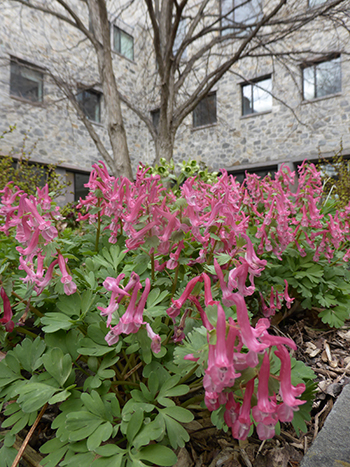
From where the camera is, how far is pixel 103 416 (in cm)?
91

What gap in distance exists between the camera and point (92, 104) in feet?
42.1

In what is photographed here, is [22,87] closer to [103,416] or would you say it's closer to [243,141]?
[243,141]

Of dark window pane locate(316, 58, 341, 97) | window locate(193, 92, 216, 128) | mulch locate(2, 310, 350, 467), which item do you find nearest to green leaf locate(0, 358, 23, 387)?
mulch locate(2, 310, 350, 467)

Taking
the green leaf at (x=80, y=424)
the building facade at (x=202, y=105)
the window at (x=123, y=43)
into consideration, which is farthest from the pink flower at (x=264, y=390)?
the window at (x=123, y=43)

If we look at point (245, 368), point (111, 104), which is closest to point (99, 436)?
point (245, 368)

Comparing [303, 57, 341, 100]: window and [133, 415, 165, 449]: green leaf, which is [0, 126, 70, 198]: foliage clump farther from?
[303, 57, 341, 100]: window

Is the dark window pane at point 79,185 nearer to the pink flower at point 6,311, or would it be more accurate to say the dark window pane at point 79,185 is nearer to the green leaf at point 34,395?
the pink flower at point 6,311

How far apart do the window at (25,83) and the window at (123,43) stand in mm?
4778

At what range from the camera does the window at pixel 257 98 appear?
11703mm

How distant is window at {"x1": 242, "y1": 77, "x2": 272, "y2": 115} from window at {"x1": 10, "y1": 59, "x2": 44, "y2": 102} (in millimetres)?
8452

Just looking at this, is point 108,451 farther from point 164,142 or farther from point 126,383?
point 164,142

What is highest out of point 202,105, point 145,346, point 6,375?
point 202,105

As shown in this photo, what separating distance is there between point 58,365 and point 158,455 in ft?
1.47

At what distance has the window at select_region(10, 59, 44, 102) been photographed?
10.2m
